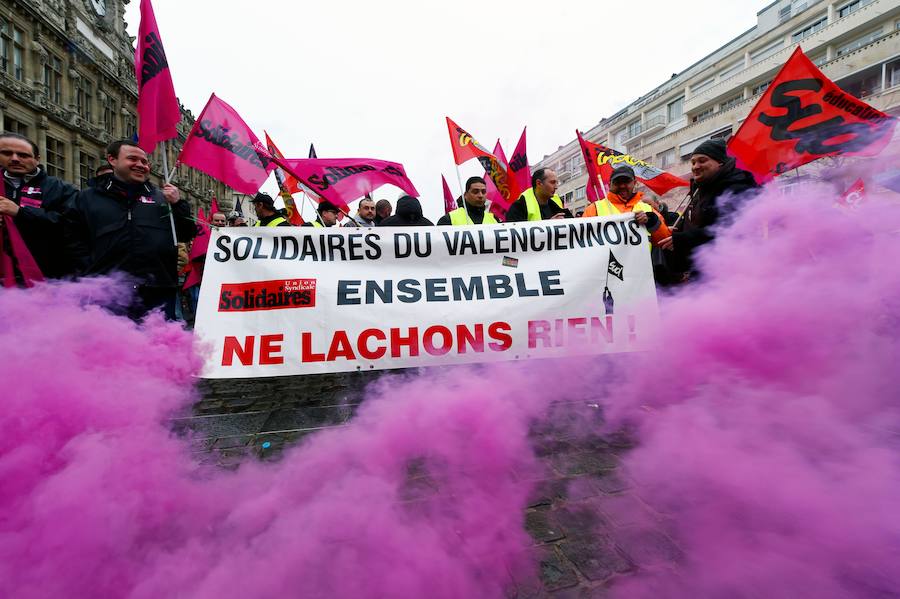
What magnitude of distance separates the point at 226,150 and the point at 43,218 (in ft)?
6.21

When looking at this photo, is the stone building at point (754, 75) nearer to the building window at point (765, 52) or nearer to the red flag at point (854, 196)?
the building window at point (765, 52)

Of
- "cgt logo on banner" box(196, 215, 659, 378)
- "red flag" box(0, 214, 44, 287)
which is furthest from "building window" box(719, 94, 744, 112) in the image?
"red flag" box(0, 214, 44, 287)

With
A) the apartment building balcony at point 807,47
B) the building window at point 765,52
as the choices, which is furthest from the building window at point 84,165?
the building window at point 765,52

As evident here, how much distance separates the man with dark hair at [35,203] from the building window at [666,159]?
39303 mm

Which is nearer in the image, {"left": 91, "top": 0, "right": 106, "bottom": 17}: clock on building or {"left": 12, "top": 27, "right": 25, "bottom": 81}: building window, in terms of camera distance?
{"left": 12, "top": 27, "right": 25, "bottom": 81}: building window

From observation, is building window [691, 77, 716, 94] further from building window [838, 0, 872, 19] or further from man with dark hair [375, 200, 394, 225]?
man with dark hair [375, 200, 394, 225]

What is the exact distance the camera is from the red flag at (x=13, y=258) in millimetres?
2793

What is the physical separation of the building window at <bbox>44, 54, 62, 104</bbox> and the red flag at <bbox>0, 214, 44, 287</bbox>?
2857 centimetres

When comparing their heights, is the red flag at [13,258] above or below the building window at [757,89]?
below

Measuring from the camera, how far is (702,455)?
185cm

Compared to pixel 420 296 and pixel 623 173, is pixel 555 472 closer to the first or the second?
pixel 420 296

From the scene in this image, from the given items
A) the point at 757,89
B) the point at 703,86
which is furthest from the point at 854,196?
the point at 703,86

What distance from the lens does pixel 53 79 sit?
77.9 feet

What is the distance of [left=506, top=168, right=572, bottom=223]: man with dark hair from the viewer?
4656 millimetres
